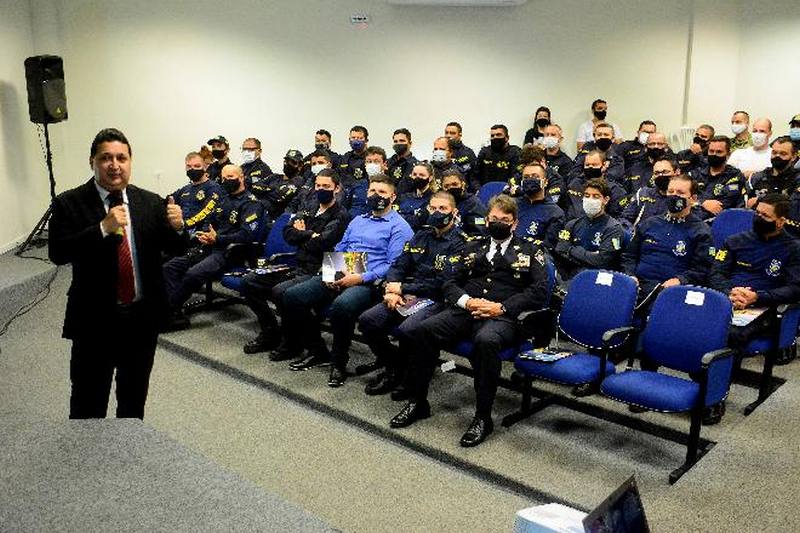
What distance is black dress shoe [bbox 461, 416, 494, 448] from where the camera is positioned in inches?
137

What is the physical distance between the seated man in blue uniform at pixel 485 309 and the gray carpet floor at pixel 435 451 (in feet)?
0.59

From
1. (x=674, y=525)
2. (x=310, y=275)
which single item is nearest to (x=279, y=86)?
(x=310, y=275)

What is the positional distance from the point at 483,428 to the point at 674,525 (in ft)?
3.35

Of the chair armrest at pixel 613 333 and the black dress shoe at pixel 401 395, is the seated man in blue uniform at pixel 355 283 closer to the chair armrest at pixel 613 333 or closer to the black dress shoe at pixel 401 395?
the black dress shoe at pixel 401 395

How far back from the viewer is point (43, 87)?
6.82 m

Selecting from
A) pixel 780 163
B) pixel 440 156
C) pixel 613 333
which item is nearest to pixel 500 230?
pixel 613 333

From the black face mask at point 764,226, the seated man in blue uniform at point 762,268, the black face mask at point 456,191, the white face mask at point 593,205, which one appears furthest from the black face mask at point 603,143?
the black face mask at point 764,226

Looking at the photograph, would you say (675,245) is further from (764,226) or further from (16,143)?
(16,143)

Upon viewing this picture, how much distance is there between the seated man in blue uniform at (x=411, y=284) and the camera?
4.18 metres

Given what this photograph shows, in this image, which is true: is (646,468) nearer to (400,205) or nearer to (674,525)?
(674,525)

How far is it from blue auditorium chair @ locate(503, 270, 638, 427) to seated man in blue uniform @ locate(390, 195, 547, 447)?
0.52 feet

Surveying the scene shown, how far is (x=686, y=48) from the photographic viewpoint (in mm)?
9898

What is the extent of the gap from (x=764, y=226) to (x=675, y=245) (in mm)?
489

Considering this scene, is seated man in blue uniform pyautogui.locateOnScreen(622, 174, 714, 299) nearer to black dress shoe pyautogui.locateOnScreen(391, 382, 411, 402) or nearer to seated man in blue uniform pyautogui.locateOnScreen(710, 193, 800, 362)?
seated man in blue uniform pyautogui.locateOnScreen(710, 193, 800, 362)
